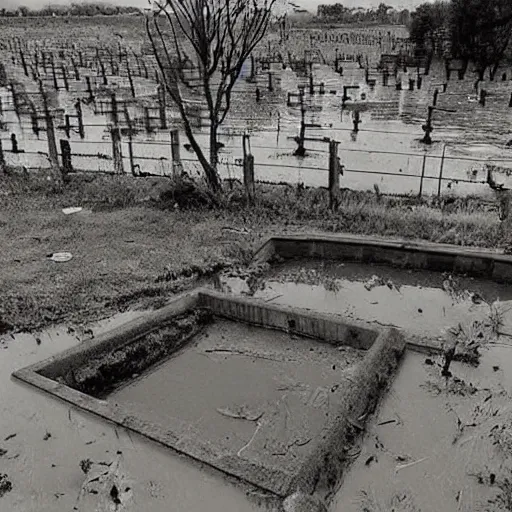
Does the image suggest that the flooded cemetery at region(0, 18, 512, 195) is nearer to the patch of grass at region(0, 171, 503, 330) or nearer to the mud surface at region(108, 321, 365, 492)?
the patch of grass at region(0, 171, 503, 330)

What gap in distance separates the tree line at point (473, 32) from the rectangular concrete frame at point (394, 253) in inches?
1078

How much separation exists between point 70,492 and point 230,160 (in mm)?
11780

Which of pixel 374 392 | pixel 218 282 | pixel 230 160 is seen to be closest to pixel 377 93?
pixel 230 160

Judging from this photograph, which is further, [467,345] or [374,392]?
[467,345]

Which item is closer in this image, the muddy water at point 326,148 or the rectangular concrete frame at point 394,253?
the rectangular concrete frame at point 394,253

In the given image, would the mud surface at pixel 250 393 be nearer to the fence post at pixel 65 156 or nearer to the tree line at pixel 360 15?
the fence post at pixel 65 156

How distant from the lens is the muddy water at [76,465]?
3223 mm

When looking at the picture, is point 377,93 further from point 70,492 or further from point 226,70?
point 70,492

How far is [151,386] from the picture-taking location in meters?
4.65

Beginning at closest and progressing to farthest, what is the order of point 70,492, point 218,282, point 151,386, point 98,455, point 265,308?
point 70,492, point 98,455, point 151,386, point 265,308, point 218,282

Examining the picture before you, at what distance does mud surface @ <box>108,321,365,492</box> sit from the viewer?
152 inches

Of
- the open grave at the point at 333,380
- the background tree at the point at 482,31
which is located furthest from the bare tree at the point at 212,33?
the background tree at the point at 482,31

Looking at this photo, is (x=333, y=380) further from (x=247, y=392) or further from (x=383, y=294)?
(x=383, y=294)

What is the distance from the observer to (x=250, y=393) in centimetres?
445
